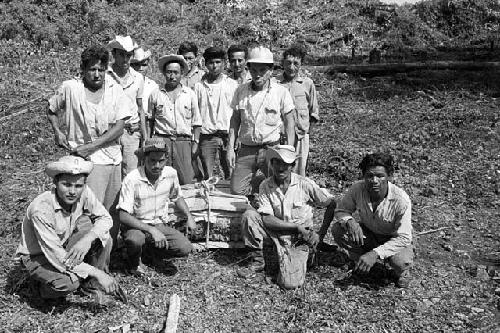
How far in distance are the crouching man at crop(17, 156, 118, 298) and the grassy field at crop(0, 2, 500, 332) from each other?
0.27m

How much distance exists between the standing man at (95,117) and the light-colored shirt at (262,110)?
109cm

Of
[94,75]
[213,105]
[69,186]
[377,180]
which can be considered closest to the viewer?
[69,186]

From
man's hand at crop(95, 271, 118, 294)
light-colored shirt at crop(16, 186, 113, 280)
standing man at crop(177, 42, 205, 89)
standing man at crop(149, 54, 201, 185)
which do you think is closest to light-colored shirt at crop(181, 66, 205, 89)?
standing man at crop(177, 42, 205, 89)

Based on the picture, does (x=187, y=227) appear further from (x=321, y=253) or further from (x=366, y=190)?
(x=366, y=190)

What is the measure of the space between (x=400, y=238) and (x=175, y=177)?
1.86 m

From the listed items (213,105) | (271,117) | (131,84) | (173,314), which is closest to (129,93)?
(131,84)

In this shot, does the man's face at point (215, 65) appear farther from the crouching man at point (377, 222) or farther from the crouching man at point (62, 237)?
the crouching man at point (62, 237)

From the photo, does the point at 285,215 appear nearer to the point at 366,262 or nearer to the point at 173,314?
the point at 366,262

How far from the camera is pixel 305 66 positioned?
11.9 m

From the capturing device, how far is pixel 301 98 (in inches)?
216

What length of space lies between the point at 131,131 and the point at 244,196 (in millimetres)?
1206

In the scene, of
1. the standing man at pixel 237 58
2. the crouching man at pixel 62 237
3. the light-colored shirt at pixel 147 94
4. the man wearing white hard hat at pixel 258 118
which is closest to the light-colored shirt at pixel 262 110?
the man wearing white hard hat at pixel 258 118

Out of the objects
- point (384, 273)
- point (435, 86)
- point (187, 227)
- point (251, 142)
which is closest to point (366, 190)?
point (384, 273)

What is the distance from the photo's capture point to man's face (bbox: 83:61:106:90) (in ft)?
13.3
